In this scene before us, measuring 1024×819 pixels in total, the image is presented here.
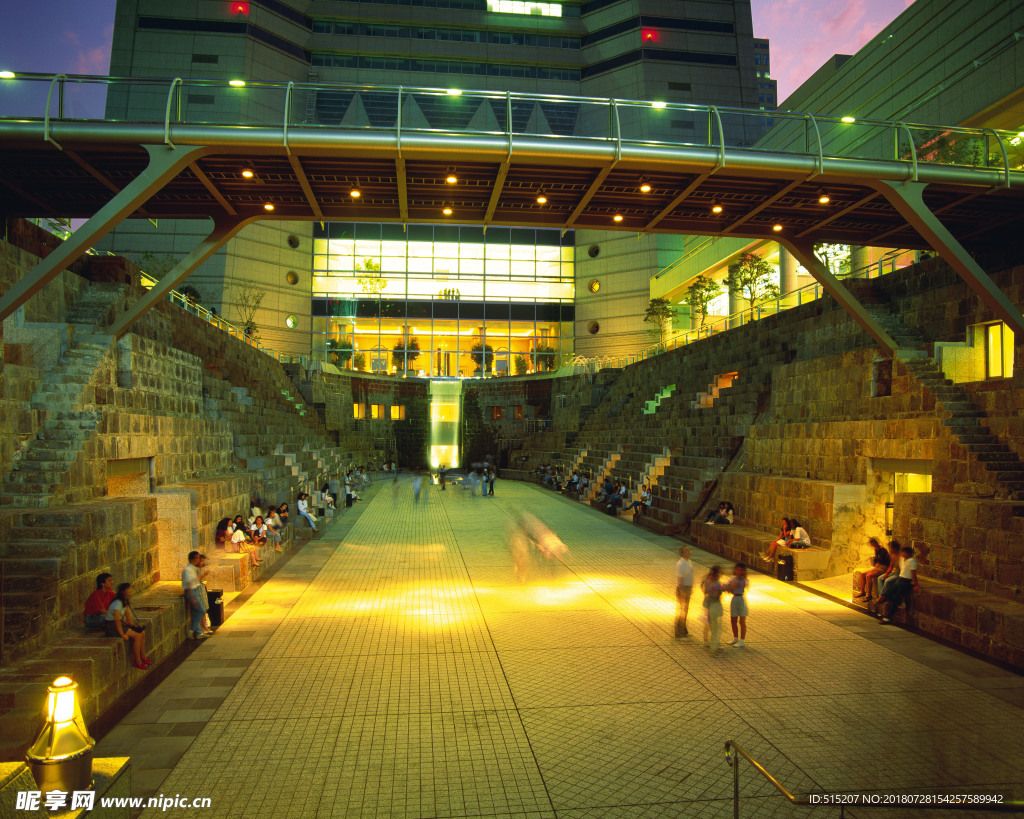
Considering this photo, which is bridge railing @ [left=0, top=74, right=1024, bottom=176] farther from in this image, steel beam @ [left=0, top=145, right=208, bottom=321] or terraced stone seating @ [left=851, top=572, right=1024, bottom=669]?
terraced stone seating @ [left=851, top=572, right=1024, bottom=669]

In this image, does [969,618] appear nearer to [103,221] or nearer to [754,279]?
[103,221]

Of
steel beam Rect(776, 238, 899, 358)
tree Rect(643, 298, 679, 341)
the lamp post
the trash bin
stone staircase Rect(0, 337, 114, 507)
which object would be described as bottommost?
the trash bin

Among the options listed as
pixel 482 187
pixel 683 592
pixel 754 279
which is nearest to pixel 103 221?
pixel 482 187

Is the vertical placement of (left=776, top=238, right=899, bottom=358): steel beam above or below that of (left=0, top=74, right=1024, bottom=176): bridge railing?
below

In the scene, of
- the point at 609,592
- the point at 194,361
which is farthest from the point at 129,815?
the point at 194,361

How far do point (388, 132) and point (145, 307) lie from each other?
519cm

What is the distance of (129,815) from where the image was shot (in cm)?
471

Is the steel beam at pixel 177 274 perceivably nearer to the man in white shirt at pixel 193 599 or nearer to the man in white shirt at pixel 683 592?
the man in white shirt at pixel 193 599

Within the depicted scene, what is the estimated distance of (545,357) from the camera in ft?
161

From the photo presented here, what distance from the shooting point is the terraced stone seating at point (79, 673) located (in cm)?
546

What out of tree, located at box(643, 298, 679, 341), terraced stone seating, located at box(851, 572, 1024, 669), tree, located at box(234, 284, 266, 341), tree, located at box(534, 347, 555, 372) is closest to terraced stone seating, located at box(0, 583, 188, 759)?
terraced stone seating, located at box(851, 572, 1024, 669)

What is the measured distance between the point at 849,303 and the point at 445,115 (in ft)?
121

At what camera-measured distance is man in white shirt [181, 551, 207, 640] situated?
897cm

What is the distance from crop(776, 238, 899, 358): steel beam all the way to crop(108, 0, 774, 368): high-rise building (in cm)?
3242
